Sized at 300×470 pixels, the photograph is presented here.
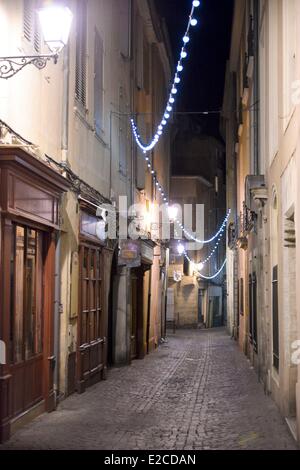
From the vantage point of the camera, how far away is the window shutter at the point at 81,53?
1284 centimetres

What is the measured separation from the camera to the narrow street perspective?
28.3ft

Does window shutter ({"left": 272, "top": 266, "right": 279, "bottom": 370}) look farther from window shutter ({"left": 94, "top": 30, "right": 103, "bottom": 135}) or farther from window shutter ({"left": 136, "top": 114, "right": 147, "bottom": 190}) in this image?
window shutter ({"left": 136, "top": 114, "right": 147, "bottom": 190})

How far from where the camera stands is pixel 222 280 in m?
47.9

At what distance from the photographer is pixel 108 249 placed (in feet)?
51.1

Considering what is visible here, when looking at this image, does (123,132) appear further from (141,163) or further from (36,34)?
(36,34)

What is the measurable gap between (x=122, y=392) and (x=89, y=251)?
2851 millimetres

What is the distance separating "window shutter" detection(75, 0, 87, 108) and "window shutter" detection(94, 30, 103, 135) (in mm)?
1094

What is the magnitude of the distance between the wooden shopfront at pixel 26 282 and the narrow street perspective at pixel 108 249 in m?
0.03

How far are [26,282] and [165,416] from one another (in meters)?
3.07
